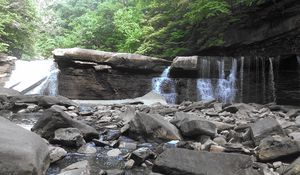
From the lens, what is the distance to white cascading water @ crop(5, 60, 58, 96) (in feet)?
52.5

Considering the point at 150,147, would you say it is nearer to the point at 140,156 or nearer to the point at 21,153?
the point at 140,156

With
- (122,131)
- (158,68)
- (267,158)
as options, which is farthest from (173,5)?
(267,158)

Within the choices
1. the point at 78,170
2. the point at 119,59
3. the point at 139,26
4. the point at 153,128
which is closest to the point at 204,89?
the point at 119,59

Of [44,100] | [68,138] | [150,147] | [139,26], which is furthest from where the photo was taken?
[139,26]

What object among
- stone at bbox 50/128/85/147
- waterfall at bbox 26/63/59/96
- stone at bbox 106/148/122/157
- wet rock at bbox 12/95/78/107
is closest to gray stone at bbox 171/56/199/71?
wet rock at bbox 12/95/78/107

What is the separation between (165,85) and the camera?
15.1m

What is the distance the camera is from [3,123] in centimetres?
423

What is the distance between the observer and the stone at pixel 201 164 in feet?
12.3

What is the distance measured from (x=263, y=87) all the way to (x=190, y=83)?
3.25 m

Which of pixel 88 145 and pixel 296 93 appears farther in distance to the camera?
pixel 296 93

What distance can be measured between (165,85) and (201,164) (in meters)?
11.3

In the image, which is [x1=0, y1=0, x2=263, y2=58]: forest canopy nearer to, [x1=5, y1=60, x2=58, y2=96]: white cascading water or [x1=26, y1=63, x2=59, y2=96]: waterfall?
[x1=5, y1=60, x2=58, y2=96]: white cascading water

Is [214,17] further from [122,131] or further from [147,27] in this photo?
[122,131]

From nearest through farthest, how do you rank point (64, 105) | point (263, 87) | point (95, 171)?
point (95, 171) < point (64, 105) < point (263, 87)
